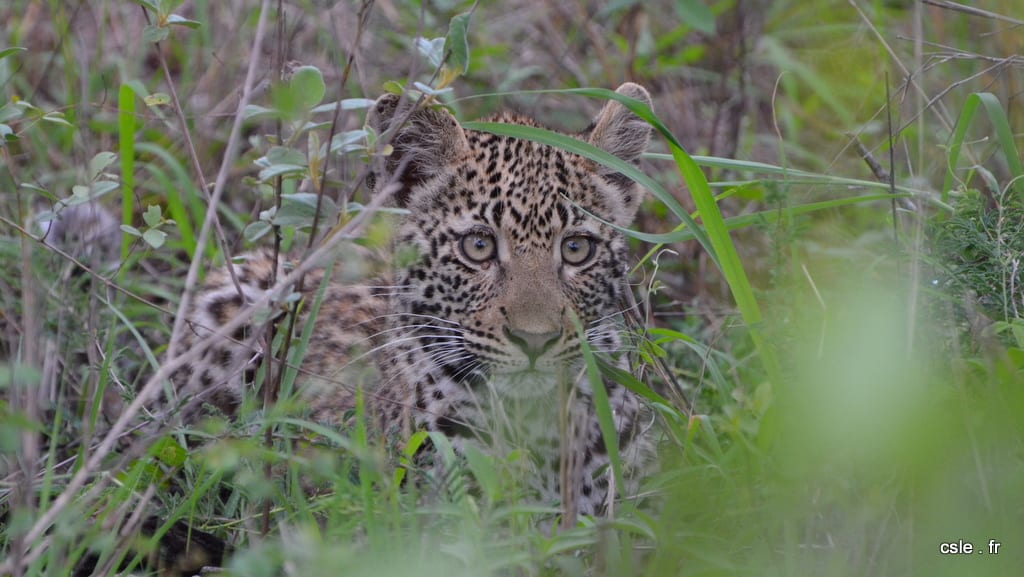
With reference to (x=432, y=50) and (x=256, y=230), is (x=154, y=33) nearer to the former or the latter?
(x=256, y=230)

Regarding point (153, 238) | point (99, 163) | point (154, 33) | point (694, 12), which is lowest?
point (153, 238)

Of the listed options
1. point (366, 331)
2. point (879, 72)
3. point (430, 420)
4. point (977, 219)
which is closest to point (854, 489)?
point (977, 219)

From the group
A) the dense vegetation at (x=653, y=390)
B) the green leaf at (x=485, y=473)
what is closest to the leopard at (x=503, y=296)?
the dense vegetation at (x=653, y=390)

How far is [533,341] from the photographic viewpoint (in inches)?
186

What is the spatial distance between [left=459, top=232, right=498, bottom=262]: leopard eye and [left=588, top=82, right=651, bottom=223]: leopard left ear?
726 millimetres

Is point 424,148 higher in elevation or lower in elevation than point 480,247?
higher

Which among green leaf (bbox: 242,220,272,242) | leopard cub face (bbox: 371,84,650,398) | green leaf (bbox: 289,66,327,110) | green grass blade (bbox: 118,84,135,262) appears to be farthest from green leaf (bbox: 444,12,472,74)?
green grass blade (bbox: 118,84,135,262)

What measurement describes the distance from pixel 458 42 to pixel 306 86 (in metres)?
0.57

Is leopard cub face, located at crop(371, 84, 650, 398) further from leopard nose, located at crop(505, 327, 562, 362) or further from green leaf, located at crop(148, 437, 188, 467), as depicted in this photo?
green leaf, located at crop(148, 437, 188, 467)

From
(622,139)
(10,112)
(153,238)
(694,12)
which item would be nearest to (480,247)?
(622,139)

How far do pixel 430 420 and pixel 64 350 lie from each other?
84.9 inches

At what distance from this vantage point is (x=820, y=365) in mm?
3346

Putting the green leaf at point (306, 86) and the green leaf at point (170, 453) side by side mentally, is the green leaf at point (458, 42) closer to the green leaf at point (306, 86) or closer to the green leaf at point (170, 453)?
the green leaf at point (306, 86)

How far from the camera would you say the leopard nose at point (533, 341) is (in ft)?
15.5
